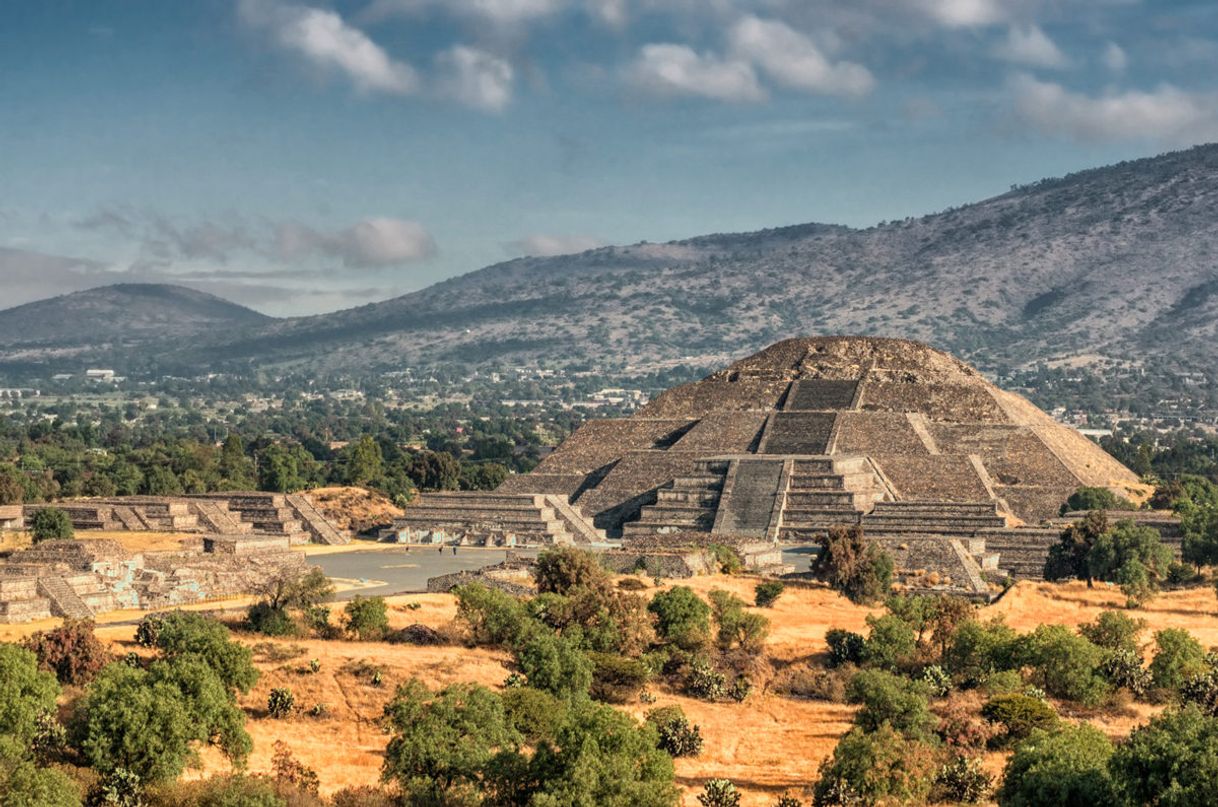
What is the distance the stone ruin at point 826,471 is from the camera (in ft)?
259

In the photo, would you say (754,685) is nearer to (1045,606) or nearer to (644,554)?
(1045,606)

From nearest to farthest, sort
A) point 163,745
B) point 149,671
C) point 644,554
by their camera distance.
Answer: point 163,745 < point 149,671 < point 644,554

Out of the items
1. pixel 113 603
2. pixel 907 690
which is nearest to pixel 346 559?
pixel 113 603

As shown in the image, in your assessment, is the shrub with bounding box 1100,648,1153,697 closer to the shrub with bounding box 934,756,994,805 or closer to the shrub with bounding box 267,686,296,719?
the shrub with bounding box 934,756,994,805

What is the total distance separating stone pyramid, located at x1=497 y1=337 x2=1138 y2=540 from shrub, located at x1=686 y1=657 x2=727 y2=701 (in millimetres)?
31727

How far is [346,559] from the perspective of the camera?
256ft

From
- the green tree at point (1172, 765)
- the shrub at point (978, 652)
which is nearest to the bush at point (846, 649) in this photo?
the shrub at point (978, 652)

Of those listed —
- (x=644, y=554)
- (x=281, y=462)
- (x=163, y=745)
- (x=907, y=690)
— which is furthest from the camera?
(x=281, y=462)

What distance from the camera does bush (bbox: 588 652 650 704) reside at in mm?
45219

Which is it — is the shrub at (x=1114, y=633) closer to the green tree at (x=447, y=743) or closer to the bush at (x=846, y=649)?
the bush at (x=846, y=649)

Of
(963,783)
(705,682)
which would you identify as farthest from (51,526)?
(963,783)

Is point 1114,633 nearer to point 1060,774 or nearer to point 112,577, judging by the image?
point 1060,774

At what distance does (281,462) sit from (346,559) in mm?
30874

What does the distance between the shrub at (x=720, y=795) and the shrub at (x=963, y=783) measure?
13.6ft
